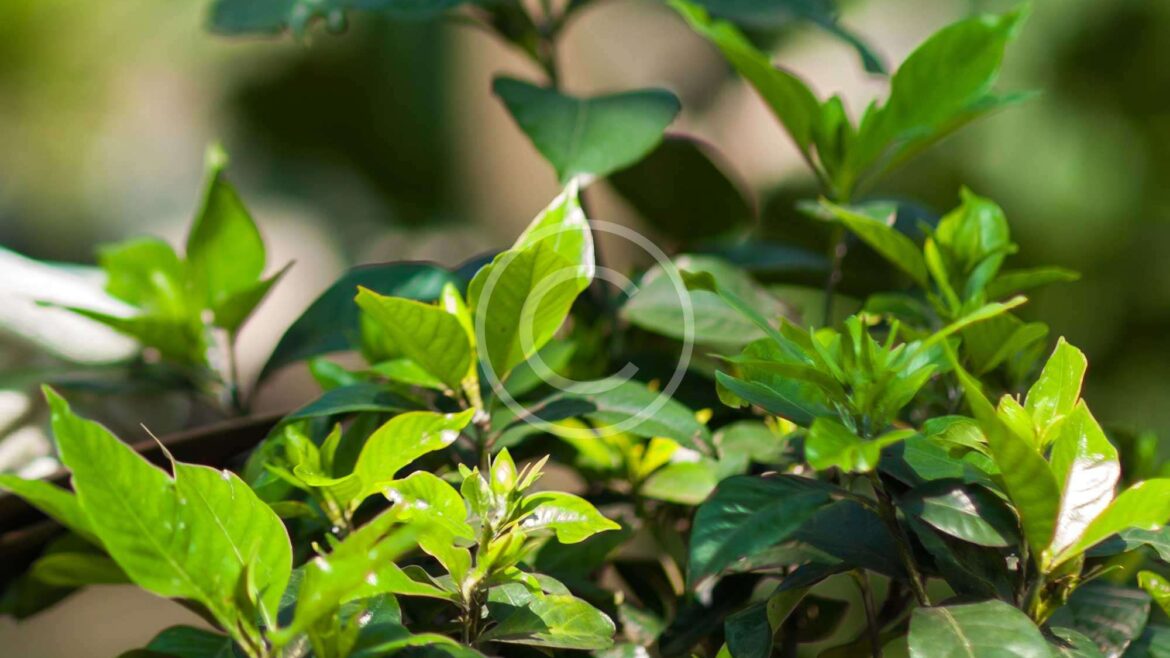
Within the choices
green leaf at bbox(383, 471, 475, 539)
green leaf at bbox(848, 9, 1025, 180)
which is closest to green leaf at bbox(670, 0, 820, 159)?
green leaf at bbox(848, 9, 1025, 180)

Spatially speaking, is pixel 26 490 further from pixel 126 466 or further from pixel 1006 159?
pixel 1006 159

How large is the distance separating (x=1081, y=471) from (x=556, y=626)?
260mm

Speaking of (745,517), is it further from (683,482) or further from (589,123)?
(589,123)

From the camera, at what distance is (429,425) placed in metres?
0.47

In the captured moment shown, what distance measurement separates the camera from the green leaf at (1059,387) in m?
0.47

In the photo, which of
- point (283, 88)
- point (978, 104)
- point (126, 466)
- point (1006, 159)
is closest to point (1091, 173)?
point (1006, 159)

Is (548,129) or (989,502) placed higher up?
(548,129)

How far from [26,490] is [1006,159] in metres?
1.48

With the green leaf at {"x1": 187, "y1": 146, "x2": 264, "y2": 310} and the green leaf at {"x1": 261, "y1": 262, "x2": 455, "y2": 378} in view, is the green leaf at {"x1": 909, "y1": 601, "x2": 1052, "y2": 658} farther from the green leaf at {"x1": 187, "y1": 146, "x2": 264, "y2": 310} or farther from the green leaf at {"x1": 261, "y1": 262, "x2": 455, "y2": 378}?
the green leaf at {"x1": 187, "y1": 146, "x2": 264, "y2": 310}

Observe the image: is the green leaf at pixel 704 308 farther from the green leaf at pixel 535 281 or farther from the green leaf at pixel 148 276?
the green leaf at pixel 148 276

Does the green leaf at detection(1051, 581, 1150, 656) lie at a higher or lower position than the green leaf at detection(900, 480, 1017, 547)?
lower

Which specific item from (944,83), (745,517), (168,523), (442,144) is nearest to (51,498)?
A: (168,523)

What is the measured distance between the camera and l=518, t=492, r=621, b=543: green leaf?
462mm

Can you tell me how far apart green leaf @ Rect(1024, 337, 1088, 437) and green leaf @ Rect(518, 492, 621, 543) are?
0.73 feet
